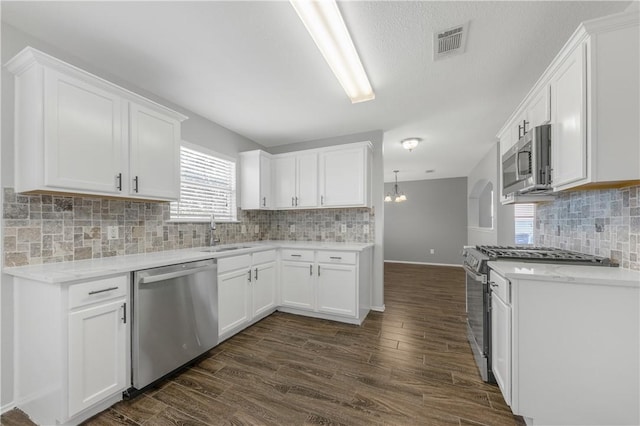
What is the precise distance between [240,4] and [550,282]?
2457 mm

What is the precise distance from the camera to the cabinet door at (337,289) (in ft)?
9.89

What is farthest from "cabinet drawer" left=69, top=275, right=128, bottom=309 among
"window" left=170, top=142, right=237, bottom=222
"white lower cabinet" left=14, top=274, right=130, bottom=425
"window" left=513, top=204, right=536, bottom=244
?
"window" left=513, top=204, right=536, bottom=244

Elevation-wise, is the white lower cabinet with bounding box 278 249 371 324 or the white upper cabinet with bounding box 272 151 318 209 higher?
the white upper cabinet with bounding box 272 151 318 209

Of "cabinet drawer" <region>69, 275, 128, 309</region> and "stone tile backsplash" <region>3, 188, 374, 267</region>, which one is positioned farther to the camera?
"stone tile backsplash" <region>3, 188, 374, 267</region>

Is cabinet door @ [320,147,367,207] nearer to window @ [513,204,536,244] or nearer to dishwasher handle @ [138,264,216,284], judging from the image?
dishwasher handle @ [138,264,216,284]

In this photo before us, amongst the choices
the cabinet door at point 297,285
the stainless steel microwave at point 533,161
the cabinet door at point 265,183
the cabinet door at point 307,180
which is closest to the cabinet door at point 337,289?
the cabinet door at point 297,285

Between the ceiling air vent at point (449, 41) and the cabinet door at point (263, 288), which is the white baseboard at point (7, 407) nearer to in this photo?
the cabinet door at point (263, 288)

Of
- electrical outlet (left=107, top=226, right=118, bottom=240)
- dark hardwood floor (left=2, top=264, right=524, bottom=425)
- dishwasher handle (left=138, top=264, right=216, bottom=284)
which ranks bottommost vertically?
dark hardwood floor (left=2, top=264, right=524, bottom=425)

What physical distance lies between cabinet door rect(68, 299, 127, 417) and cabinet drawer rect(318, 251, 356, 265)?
199cm

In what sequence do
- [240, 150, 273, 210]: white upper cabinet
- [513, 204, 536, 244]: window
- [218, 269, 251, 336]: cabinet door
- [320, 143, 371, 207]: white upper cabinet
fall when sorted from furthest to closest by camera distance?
1. [513, 204, 536, 244]: window
2. [240, 150, 273, 210]: white upper cabinet
3. [320, 143, 371, 207]: white upper cabinet
4. [218, 269, 251, 336]: cabinet door

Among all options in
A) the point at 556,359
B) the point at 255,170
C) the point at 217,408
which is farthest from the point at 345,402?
the point at 255,170

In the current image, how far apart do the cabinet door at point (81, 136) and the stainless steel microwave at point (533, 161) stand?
312 centimetres

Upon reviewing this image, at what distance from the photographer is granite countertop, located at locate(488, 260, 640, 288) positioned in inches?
51.9

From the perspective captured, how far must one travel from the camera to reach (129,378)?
175 centimetres
